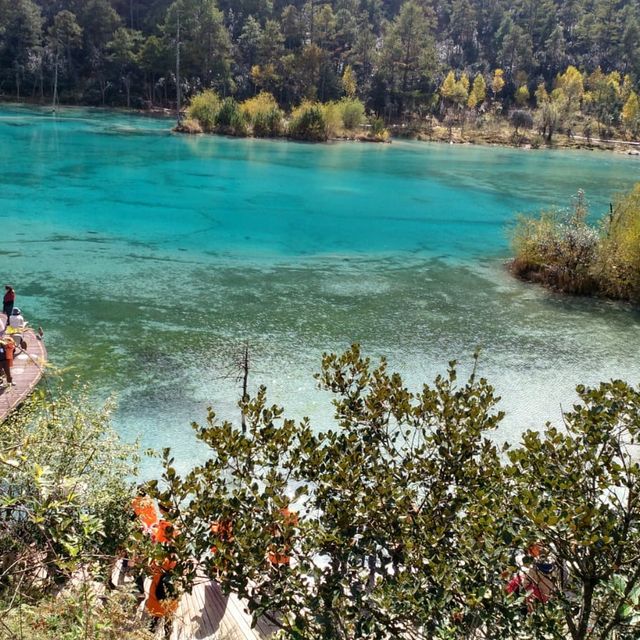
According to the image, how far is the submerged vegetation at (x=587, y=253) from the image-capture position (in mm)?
27797

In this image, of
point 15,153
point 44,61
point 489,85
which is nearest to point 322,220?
point 15,153

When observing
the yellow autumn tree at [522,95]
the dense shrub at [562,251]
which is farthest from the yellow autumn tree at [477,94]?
the dense shrub at [562,251]

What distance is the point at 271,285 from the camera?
2867 centimetres

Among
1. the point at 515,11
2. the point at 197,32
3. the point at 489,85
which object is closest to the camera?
the point at 197,32

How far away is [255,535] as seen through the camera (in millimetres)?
5281

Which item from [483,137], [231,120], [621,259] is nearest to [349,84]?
[483,137]

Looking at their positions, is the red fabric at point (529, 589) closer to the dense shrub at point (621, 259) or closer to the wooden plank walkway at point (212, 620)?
the wooden plank walkway at point (212, 620)

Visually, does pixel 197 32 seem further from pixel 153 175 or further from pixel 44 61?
pixel 153 175

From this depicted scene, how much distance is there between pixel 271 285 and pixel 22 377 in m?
13.4

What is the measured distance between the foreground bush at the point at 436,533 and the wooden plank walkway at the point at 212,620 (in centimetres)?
381

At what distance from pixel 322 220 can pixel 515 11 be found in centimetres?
13842

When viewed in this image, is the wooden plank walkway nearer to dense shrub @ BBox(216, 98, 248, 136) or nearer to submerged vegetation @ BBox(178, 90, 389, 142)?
submerged vegetation @ BBox(178, 90, 389, 142)

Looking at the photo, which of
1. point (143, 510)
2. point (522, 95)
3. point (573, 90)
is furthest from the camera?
point (522, 95)

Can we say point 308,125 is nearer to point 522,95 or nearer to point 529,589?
point 522,95
